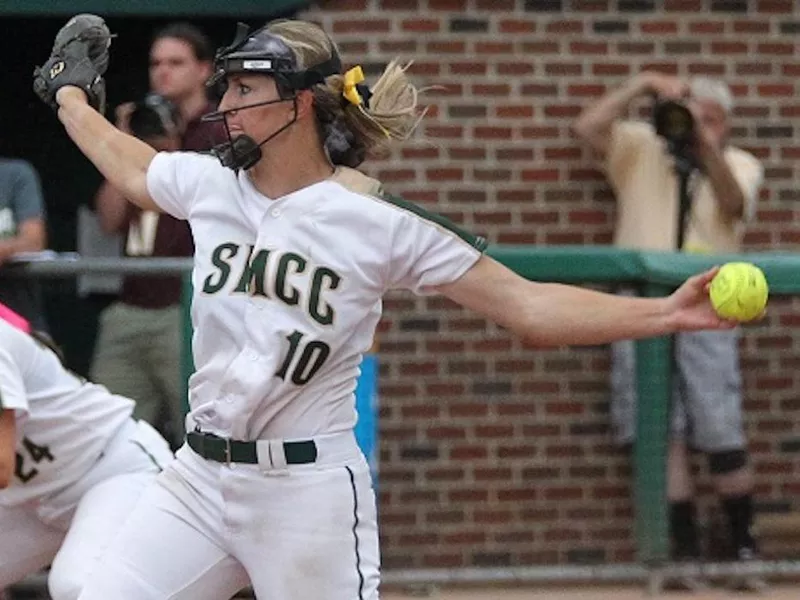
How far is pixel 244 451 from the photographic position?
15.8 feet

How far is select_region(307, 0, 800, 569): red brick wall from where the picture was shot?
25.8 feet

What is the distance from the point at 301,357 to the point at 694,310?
899 mm

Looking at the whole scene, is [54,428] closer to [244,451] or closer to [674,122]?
[244,451]

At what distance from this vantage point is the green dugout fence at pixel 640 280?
288 inches

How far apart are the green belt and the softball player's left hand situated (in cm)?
88

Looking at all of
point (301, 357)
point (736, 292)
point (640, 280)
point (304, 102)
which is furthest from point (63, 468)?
point (640, 280)

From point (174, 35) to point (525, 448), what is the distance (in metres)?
2.03

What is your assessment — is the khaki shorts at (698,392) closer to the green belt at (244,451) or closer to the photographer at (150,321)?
the photographer at (150,321)

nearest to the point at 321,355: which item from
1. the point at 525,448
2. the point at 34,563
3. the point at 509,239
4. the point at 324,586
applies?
the point at 324,586

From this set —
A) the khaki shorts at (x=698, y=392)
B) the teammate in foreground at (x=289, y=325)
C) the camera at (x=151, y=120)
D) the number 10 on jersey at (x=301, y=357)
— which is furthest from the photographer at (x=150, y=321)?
the number 10 on jersey at (x=301, y=357)

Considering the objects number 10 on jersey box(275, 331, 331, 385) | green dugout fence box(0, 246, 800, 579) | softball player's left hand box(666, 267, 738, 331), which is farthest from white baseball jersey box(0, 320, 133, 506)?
softball player's left hand box(666, 267, 738, 331)

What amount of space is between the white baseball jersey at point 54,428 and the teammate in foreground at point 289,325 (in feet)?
2.70

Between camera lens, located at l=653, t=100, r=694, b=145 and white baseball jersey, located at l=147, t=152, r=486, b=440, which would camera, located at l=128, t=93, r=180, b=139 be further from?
white baseball jersey, located at l=147, t=152, r=486, b=440

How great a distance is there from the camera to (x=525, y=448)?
7.90m
